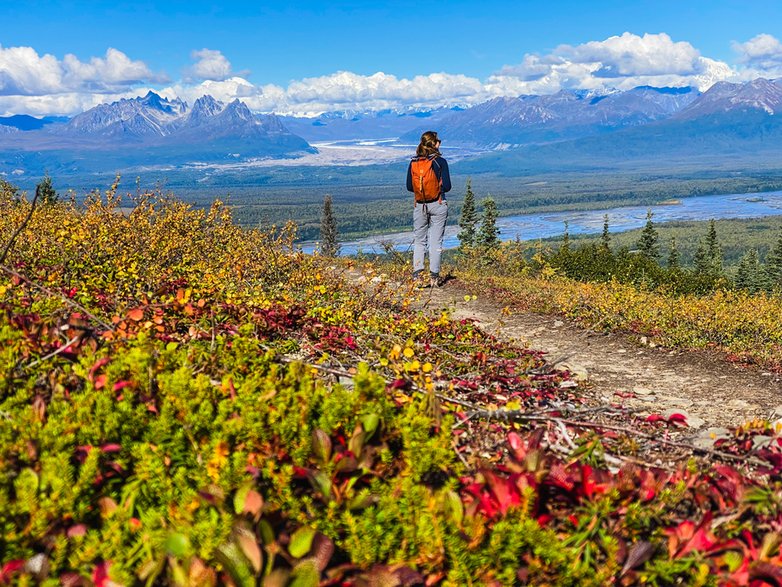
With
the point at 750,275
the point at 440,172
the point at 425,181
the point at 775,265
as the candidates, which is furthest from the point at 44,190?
the point at 775,265

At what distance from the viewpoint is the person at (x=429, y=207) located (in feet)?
36.3

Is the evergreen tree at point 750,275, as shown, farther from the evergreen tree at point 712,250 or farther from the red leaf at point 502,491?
the red leaf at point 502,491

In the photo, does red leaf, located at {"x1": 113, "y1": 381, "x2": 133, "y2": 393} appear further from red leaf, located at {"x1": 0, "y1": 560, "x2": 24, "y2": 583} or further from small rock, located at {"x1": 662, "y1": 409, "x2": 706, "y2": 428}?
small rock, located at {"x1": 662, "y1": 409, "x2": 706, "y2": 428}

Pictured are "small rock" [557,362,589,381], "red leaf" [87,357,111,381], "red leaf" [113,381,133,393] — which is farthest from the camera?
"small rock" [557,362,589,381]

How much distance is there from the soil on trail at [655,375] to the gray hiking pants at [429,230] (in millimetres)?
2462

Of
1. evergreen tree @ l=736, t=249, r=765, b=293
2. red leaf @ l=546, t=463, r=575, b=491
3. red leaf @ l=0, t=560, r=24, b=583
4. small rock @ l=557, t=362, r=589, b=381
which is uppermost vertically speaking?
red leaf @ l=0, t=560, r=24, b=583

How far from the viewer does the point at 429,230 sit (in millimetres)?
12070

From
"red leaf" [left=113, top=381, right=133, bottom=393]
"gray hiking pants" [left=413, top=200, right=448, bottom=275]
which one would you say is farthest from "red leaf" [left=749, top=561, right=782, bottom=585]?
"gray hiking pants" [left=413, top=200, right=448, bottom=275]

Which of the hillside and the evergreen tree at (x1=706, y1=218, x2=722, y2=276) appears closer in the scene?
the hillside

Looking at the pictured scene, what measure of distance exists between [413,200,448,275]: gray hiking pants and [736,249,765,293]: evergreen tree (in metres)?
61.3

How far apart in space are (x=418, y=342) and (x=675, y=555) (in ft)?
13.3

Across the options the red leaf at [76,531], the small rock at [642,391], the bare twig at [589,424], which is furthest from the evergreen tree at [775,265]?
the red leaf at [76,531]

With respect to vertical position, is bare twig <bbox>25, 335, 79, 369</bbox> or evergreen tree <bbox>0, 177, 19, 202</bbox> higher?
evergreen tree <bbox>0, 177, 19, 202</bbox>

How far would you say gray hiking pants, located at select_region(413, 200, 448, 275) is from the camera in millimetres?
11657
